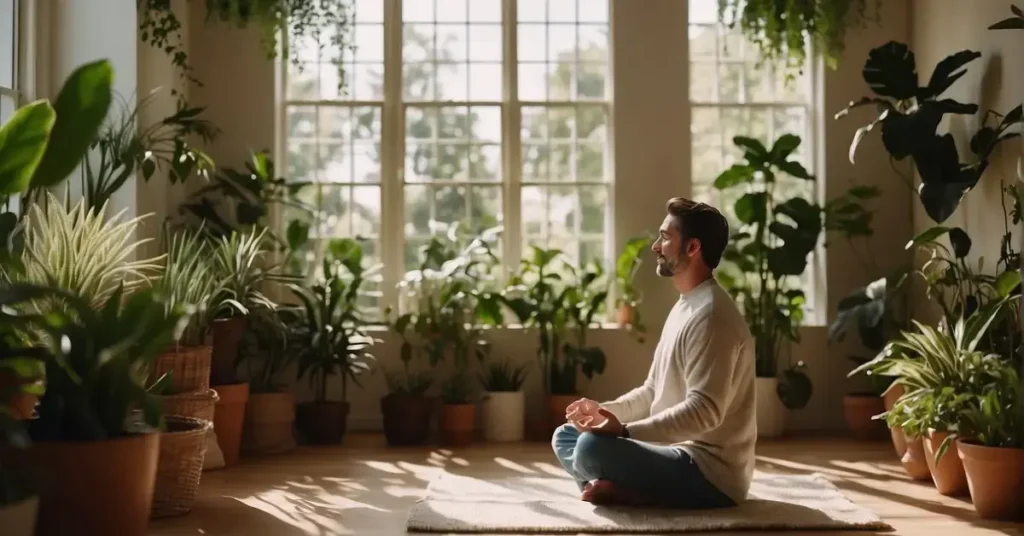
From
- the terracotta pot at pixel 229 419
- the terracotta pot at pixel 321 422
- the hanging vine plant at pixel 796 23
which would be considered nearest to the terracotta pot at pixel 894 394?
the hanging vine plant at pixel 796 23

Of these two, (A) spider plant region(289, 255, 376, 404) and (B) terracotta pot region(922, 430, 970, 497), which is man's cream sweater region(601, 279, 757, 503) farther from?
(A) spider plant region(289, 255, 376, 404)

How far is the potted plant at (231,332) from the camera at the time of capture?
19.0 feet

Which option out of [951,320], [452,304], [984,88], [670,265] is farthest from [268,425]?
[984,88]

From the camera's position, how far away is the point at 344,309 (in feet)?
22.0

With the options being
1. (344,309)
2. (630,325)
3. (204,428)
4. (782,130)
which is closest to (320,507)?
(204,428)

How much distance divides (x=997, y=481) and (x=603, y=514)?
1.46 m

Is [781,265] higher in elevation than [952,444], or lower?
higher

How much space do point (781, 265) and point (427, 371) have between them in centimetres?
216

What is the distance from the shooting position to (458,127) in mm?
7348

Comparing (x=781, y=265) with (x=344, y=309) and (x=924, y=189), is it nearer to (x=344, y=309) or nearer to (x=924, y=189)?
(x=924, y=189)

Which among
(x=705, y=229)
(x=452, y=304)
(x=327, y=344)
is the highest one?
(x=705, y=229)

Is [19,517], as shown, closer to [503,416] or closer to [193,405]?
[193,405]

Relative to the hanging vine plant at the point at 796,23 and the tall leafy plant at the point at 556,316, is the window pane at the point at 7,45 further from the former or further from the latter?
the hanging vine plant at the point at 796,23

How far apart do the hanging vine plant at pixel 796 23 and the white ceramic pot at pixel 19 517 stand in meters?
5.12
